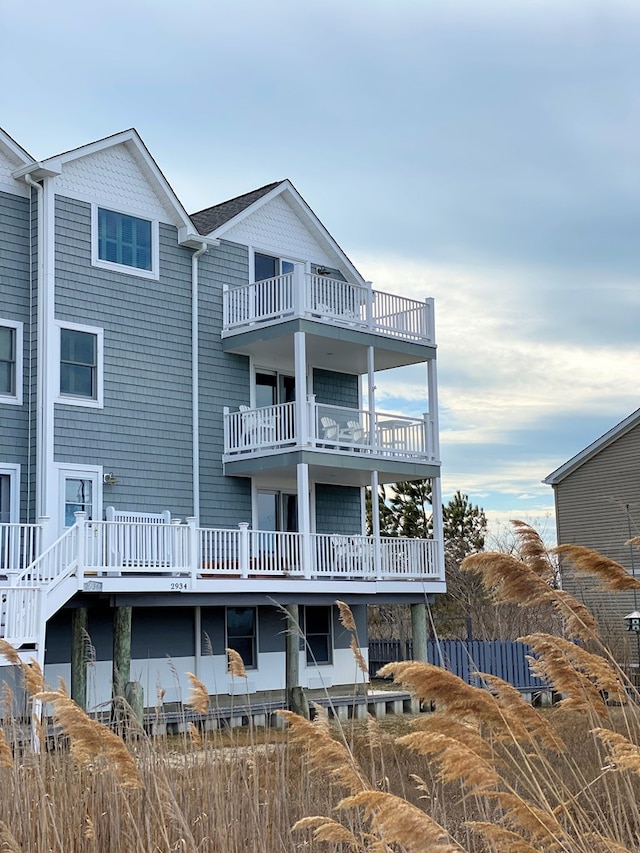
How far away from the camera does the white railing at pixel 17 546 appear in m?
17.2

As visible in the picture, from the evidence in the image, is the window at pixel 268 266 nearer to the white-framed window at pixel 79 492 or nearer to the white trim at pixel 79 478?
the white trim at pixel 79 478

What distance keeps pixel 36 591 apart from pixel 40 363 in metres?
5.78

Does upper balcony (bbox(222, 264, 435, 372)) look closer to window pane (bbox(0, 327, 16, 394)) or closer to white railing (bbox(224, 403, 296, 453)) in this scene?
white railing (bbox(224, 403, 296, 453))

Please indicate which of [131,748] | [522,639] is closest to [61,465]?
[131,748]

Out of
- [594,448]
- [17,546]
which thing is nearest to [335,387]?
[17,546]

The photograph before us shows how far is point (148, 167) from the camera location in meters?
22.1

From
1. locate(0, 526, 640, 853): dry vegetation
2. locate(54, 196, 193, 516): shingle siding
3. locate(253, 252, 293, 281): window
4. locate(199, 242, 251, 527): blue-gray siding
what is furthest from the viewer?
locate(253, 252, 293, 281): window

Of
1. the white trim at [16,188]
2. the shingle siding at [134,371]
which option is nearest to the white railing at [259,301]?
the shingle siding at [134,371]

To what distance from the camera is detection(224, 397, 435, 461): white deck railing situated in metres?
22.0

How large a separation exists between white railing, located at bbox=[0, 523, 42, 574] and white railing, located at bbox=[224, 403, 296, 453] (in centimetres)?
537

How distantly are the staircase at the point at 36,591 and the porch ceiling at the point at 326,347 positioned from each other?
22.7 feet

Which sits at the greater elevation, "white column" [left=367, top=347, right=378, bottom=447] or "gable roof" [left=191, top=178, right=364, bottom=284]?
"gable roof" [left=191, top=178, right=364, bottom=284]

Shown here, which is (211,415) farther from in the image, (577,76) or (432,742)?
(432,742)

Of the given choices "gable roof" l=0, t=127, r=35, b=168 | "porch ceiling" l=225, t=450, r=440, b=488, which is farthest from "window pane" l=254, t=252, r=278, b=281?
"gable roof" l=0, t=127, r=35, b=168
